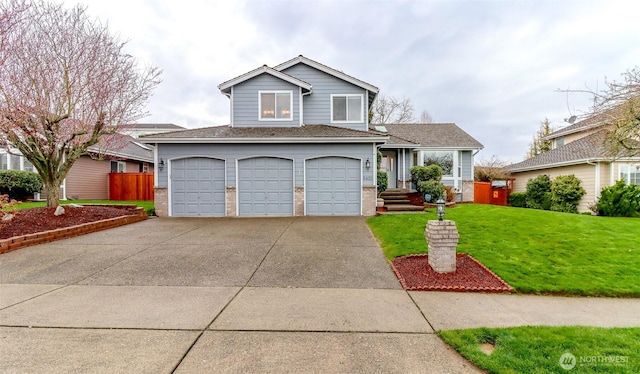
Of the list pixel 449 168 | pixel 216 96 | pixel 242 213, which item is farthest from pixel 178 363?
pixel 216 96

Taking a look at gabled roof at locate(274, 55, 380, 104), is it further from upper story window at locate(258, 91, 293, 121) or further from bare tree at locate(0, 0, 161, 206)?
bare tree at locate(0, 0, 161, 206)

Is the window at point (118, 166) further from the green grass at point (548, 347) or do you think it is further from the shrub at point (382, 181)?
the green grass at point (548, 347)

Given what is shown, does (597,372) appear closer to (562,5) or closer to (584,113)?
(584,113)

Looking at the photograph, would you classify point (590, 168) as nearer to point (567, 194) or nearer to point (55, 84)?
point (567, 194)

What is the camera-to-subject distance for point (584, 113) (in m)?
6.85

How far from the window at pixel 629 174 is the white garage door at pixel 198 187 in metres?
19.4

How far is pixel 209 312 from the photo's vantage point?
349 centimetres

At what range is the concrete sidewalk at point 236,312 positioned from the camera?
2.57 meters

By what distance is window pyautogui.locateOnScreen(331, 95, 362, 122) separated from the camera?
13766 millimetres

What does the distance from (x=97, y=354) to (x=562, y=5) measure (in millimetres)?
15515

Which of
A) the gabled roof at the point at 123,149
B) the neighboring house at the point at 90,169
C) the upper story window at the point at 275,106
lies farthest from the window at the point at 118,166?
the upper story window at the point at 275,106

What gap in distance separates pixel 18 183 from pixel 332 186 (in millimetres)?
16883

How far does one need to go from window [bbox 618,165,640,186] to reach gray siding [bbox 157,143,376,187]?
1306 centimetres

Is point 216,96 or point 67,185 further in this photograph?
point 216,96
